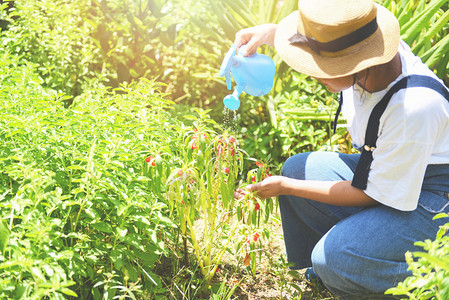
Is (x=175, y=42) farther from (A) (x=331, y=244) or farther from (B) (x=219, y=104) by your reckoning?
(A) (x=331, y=244)

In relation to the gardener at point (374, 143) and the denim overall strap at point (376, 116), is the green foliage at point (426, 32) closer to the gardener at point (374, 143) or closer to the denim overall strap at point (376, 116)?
the gardener at point (374, 143)

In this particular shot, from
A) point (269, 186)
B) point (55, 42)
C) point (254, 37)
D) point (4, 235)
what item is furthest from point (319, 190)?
point (55, 42)

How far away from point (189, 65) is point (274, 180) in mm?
2135

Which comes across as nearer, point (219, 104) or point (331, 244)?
point (331, 244)

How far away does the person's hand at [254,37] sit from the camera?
7.55 ft

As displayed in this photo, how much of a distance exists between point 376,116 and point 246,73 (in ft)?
2.22

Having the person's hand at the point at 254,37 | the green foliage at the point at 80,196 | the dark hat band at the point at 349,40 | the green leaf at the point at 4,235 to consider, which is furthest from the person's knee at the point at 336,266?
the green leaf at the point at 4,235

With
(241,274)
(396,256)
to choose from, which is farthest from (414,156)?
(241,274)

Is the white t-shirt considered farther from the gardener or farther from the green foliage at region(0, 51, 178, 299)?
the green foliage at region(0, 51, 178, 299)

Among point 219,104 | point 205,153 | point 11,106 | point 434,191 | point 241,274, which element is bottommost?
point 241,274

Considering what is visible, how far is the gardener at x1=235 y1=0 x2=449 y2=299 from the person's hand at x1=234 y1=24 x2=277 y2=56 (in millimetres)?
217

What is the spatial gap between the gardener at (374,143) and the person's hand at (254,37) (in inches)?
8.5

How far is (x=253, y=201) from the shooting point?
209 centimetres

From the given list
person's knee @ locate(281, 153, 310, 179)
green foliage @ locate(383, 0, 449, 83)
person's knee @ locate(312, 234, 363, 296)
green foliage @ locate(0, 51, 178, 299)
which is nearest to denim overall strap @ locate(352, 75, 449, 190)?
person's knee @ locate(312, 234, 363, 296)
